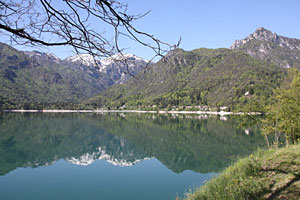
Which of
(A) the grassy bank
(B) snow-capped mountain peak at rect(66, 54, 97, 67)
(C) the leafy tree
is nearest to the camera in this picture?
(B) snow-capped mountain peak at rect(66, 54, 97, 67)

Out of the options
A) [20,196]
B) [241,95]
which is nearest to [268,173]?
[20,196]

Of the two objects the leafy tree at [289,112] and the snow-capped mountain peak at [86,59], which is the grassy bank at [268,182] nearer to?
the snow-capped mountain peak at [86,59]

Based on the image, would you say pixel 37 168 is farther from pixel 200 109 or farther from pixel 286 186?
pixel 200 109

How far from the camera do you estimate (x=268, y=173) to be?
24.0 ft

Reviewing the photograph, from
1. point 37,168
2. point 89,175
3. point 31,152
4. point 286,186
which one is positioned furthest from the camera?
point 31,152

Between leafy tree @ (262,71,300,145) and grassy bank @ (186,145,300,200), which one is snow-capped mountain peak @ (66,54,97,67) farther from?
leafy tree @ (262,71,300,145)

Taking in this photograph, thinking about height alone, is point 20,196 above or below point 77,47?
below

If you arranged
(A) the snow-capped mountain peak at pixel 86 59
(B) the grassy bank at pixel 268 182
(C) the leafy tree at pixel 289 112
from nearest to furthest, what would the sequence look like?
1. (A) the snow-capped mountain peak at pixel 86 59
2. (B) the grassy bank at pixel 268 182
3. (C) the leafy tree at pixel 289 112

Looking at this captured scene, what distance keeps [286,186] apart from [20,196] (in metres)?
17.2

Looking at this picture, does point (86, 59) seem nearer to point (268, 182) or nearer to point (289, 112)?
point (268, 182)

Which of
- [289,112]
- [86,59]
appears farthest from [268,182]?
[289,112]

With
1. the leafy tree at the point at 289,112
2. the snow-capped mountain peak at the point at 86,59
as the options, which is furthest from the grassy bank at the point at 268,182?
Result: the leafy tree at the point at 289,112

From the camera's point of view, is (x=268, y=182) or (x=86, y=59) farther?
(x=268, y=182)

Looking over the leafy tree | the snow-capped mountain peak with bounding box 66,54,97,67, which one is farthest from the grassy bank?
the leafy tree
